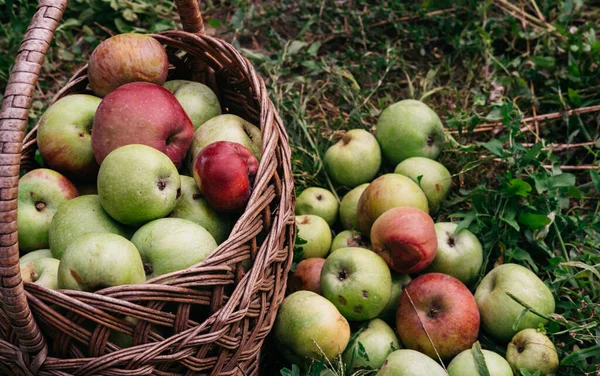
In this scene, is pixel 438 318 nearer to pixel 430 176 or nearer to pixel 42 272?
pixel 430 176

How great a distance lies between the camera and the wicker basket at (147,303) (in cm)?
142

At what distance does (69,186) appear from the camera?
2188 millimetres

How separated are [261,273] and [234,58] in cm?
91

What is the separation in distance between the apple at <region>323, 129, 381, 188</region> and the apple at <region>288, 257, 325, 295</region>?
0.56m

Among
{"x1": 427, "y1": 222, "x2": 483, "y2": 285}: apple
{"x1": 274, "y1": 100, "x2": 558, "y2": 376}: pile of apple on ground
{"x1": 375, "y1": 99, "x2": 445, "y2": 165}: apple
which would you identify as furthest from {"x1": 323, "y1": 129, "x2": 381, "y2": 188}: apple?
{"x1": 427, "y1": 222, "x2": 483, "y2": 285}: apple

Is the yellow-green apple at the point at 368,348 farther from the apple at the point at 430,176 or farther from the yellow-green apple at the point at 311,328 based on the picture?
the apple at the point at 430,176

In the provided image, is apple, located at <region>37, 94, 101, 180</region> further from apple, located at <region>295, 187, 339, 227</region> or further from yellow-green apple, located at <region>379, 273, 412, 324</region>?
yellow-green apple, located at <region>379, 273, 412, 324</region>

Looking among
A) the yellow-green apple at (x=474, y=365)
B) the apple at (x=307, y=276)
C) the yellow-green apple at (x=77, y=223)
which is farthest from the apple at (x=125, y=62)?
the yellow-green apple at (x=474, y=365)

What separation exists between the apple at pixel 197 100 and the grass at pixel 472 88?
2.23 ft

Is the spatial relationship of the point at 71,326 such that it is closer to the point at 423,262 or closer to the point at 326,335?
the point at 326,335

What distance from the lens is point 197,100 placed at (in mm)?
2443

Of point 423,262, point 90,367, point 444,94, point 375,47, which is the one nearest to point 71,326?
point 90,367

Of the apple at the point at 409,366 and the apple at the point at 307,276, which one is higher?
the apple at the point at 409,366

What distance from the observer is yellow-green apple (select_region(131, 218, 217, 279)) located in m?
1.82
